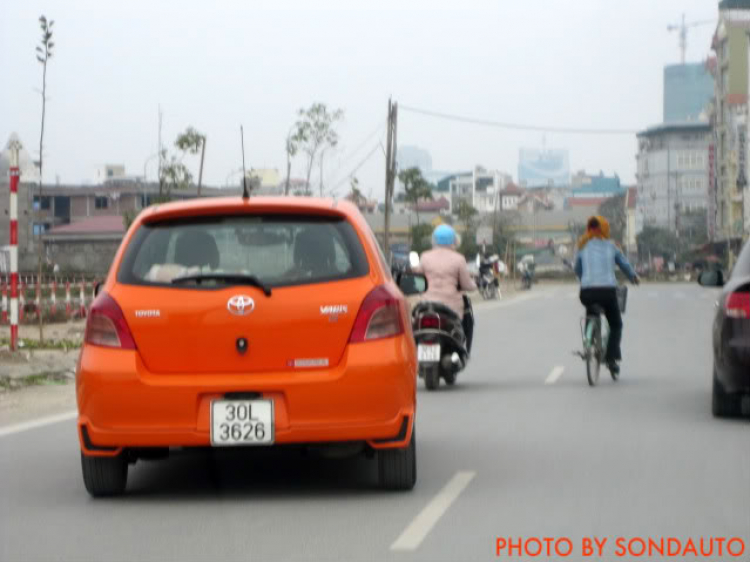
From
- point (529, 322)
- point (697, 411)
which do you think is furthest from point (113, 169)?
point (697, 411)

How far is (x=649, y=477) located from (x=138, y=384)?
3015mm

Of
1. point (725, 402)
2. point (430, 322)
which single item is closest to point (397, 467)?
point (725, 402)

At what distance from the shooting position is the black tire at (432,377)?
14.3 m

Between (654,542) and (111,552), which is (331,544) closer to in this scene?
(111,552)

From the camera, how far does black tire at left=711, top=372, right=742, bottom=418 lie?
11461 millimetres

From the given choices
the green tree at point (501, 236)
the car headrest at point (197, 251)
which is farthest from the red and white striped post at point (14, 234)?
the green tree at point (501, 236)

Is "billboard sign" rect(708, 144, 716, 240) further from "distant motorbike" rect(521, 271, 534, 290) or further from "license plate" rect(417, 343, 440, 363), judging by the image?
"license plate" rect(417, 343, 440, 363)

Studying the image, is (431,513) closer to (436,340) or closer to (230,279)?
(230,279)

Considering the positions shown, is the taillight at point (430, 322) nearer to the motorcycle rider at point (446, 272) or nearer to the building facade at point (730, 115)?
the motorcycle rider at point (446, 272)

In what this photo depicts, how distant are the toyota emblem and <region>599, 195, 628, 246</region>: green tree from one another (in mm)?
148415

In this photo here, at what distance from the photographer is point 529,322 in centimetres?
3038

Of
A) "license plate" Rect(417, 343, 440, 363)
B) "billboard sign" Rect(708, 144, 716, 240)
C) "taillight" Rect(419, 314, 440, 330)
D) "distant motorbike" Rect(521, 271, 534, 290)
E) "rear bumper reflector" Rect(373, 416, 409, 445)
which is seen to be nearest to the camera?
"rear bumper reflector" Rect(373, 416, 409, 445)

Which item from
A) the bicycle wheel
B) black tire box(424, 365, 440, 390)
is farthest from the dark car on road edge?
black tire box(424, 365, 440, 390)

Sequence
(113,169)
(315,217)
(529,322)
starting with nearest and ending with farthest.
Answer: (315,217) < (529,322) < (113,169)
